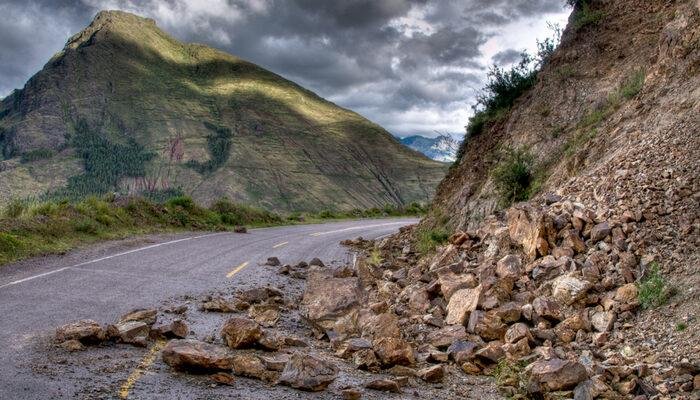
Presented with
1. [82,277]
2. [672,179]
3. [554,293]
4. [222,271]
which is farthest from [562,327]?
[82,277]

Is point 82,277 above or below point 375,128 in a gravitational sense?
below

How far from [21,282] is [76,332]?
15.3 feet

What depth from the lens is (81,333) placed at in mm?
6902

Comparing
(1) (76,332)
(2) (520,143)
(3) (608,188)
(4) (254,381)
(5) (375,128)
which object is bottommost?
(4) (254,381)

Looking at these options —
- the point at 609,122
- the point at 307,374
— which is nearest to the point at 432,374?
the point at 307,374

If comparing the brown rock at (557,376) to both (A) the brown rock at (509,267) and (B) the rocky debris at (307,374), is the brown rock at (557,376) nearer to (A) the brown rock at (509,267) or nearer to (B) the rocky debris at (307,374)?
(B) the rocky debris at (307,374)

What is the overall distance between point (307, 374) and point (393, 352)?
4.62 ft

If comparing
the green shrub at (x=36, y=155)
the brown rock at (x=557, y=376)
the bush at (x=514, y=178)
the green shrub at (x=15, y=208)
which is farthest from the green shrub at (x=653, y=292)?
the green shrub at (x=36, y=155)

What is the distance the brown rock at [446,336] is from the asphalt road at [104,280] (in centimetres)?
487

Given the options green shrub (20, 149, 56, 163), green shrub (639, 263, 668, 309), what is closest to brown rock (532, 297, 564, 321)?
green shrub (639, 263, 668, 309)

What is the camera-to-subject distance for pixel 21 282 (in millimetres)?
10555

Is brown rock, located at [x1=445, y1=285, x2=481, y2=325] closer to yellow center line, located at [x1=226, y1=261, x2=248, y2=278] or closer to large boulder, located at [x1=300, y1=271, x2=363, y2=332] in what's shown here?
large boulder, located at [x1=300, y1=271, x2=363, y2=332]

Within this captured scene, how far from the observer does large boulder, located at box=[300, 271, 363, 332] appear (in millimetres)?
9031

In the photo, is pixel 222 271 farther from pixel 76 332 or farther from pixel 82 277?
pixel 76 332
